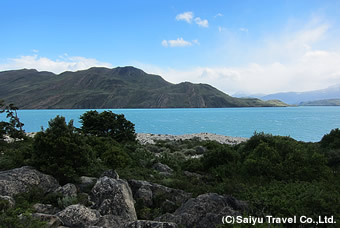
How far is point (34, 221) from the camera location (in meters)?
5.22

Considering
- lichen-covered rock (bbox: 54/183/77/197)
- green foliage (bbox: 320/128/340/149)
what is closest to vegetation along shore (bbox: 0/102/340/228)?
→ lichen-covered rock (bbox: 54/183/77/197)

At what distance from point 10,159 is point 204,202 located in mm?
9025

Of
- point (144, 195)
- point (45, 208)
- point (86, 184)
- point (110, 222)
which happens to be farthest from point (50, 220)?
point (144, 195)

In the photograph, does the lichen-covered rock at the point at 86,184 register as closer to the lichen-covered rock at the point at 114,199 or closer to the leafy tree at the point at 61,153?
the leafy tree at the point at 61,153

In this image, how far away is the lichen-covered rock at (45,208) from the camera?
6.62m

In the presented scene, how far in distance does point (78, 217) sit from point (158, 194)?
3209 millimetres

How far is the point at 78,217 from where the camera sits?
603 cm

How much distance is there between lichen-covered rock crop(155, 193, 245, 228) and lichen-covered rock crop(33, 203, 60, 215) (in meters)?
3.33

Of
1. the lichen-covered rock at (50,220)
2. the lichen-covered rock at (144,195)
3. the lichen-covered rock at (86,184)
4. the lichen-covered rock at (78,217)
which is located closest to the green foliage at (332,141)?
the lichen-covered rock at (144,195)

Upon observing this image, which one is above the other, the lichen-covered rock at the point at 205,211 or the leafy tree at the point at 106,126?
the leafy tree at the point at 106,126

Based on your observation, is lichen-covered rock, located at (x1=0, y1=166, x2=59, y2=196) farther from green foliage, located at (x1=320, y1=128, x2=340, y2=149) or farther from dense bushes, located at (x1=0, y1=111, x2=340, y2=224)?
green foliage, located at (x1=320, y1=128, x2=340, y2=149)

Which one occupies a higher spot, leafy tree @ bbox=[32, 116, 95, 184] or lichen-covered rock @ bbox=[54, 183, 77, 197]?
leafy tree @ bbox=[32, 116, 95, 184]

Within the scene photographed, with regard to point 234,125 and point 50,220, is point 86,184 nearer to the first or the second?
point 50,220

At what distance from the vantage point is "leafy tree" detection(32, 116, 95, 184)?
345 inches
